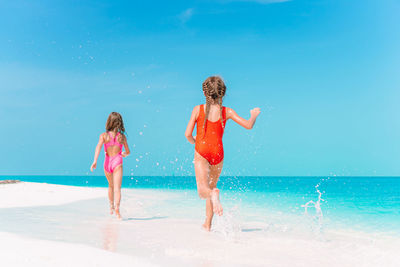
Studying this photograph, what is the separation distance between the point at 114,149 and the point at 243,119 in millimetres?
3330

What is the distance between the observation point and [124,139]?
7.89 meters

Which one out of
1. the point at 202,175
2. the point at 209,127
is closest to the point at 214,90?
the point at 209,127

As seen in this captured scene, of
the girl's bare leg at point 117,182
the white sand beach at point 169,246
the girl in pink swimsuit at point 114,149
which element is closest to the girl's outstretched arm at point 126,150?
the girl in pink swimsuit at point 114,149

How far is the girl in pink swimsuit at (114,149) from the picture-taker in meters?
7.74

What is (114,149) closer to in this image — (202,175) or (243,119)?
(202,175)

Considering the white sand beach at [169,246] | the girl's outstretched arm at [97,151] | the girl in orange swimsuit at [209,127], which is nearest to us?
the white sand beach at [169,246]

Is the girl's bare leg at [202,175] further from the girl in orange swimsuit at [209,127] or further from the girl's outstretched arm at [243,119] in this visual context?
→ the girl's outstretched arm at [243,119]

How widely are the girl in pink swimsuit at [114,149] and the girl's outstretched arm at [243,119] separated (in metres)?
2.92

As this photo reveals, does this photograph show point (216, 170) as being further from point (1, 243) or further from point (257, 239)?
point (1, 243)

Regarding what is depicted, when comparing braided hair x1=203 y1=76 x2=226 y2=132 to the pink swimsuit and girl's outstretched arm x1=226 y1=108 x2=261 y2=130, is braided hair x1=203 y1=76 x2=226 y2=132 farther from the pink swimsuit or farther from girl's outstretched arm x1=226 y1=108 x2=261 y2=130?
the pink swimsuit

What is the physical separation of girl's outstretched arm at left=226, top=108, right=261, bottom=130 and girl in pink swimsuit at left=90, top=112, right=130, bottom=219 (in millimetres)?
2920

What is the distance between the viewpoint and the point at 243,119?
5.62 metres

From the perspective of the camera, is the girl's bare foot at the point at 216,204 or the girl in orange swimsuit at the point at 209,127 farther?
the girl in orange swimsuit at the point at 209,127

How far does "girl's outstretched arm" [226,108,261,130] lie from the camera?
5.50 m
